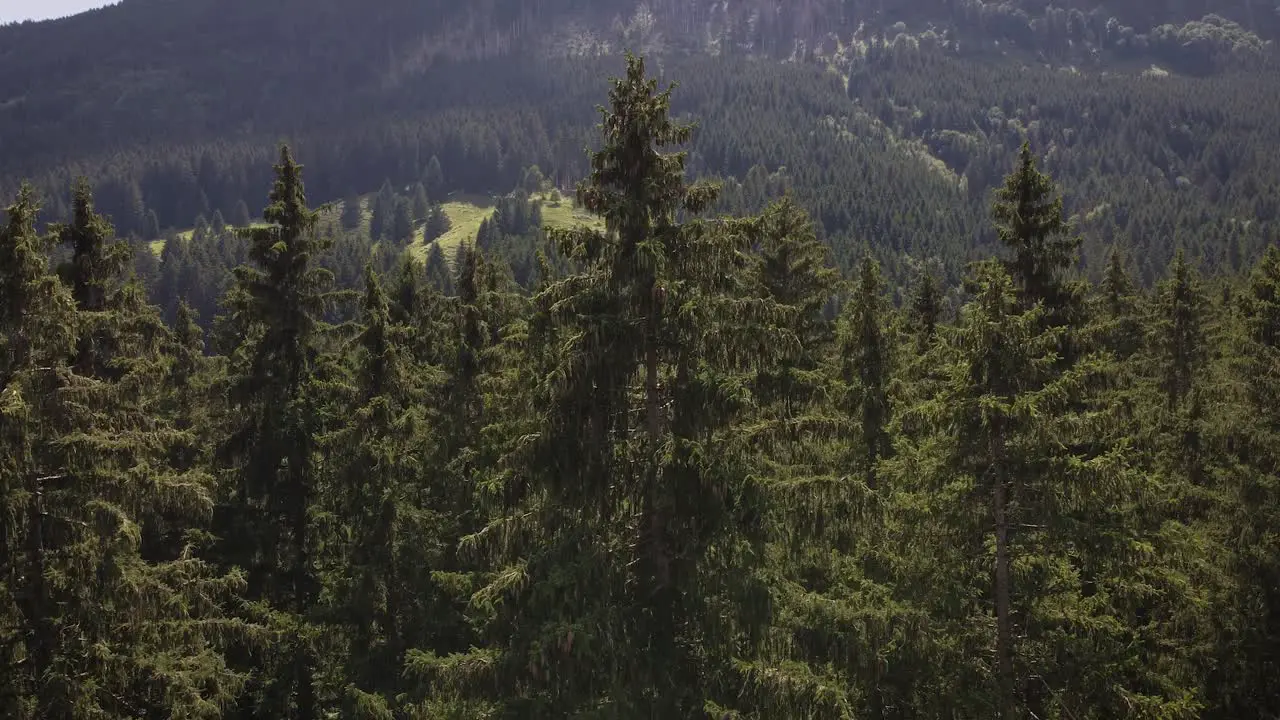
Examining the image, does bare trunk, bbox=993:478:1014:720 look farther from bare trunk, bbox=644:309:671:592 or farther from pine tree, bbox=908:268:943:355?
pine tree, bbox=908:268:943:355

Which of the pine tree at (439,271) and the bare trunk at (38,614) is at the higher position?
the bare trunk at (38,614)

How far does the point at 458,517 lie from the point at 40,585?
10.3 metres

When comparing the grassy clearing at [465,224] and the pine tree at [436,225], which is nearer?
the grassy clearing at [465,224]

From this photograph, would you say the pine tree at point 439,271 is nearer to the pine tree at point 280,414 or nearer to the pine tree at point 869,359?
the pine tree at point 280,414

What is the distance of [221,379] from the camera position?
2214cm

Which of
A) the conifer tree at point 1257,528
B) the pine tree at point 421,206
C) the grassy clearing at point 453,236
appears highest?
the conifer tree at point 1257,528

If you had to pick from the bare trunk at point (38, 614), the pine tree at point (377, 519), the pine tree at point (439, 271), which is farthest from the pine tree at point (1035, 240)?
the pine tree at point (439, 271)

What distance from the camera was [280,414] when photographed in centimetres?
2145

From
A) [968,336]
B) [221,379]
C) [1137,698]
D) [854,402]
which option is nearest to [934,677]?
[1137,698]

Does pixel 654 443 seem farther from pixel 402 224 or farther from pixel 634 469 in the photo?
pixel 402 224

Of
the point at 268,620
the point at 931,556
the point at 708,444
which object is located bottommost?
the point at 268,620

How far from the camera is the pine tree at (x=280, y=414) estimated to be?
21.5m

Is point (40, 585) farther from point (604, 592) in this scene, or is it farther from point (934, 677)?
point (934, 677)

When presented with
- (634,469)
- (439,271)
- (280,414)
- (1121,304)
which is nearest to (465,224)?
(439,271)
